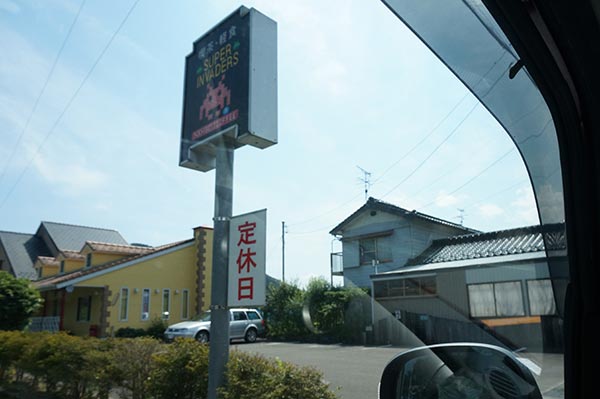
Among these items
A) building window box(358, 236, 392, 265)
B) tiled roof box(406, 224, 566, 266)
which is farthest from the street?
building window box(358, 236, 392, 265)

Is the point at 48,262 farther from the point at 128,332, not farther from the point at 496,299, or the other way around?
the point at 496,299

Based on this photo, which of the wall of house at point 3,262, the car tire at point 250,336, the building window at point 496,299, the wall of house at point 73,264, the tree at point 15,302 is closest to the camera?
the building window at point 496,299

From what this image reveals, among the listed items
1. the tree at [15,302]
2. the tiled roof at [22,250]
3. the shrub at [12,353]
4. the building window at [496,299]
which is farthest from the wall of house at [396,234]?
the tiled roof at [22,250]

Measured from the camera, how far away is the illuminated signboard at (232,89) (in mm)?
4633

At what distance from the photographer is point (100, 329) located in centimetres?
1772

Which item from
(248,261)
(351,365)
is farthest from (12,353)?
(351,365)

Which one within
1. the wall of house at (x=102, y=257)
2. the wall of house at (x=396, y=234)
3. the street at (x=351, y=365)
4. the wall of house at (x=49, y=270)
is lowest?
the street at (x=351, y=365)

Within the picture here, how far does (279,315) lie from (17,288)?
10264 mm

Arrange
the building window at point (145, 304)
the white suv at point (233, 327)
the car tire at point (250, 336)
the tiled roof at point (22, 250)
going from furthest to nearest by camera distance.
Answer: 1. the tiled roof at point (22, 250)
2. the building window at point (145, 304)
3. the car tire at point (250, 336)
4. the white suv at point (233, 327)

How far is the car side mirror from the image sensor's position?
1.28 m

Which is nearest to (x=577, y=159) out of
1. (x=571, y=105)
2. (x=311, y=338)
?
(x=571, y=105)

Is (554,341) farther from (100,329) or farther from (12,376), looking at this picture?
(100,329)

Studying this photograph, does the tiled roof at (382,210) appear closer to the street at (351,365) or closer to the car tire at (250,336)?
the street at (351,365)

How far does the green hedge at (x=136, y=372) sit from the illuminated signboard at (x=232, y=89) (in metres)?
2.23
